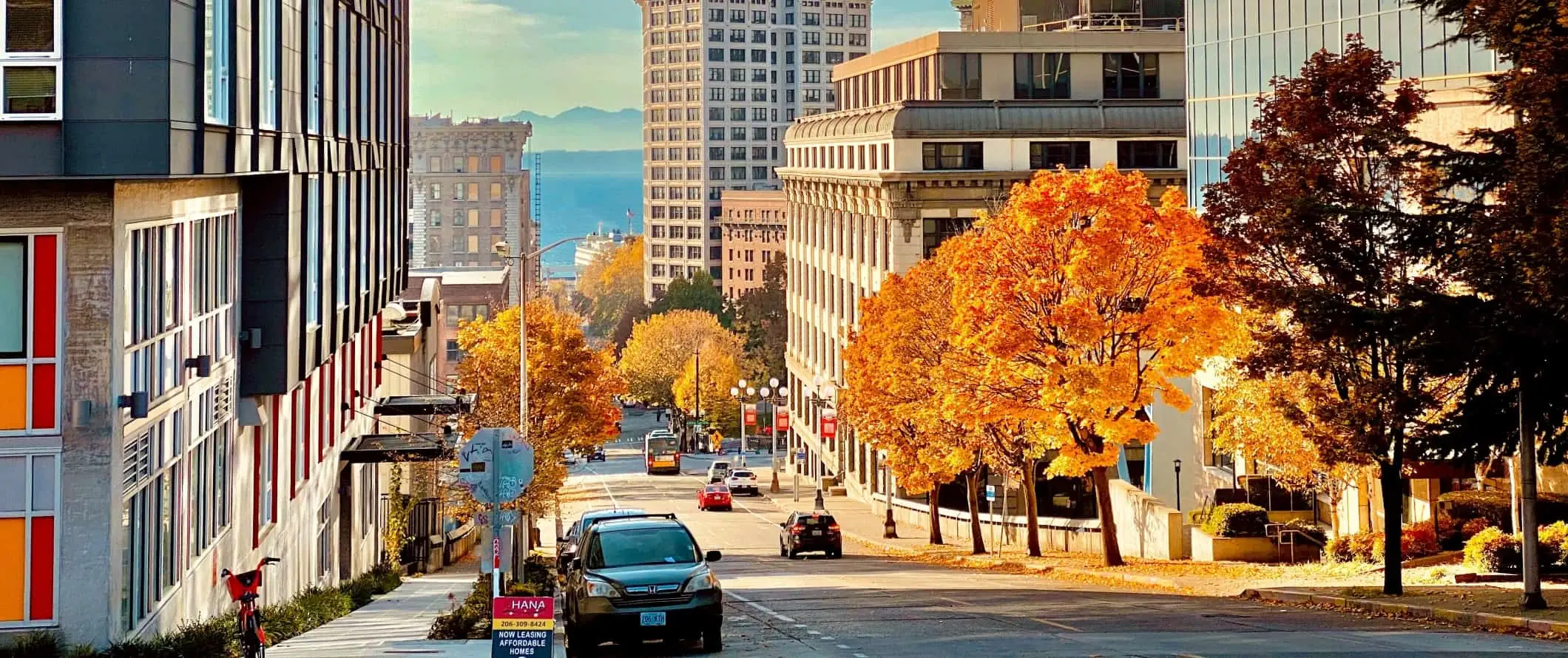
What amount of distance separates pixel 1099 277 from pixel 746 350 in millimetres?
130201

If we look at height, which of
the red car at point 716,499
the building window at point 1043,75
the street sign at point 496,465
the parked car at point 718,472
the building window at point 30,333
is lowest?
the red car at point 716,499

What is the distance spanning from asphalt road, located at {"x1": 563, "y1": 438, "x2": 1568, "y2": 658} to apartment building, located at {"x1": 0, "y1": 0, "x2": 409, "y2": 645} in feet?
21.9

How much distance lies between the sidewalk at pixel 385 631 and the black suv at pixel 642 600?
142 cm

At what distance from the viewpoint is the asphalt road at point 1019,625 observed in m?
21.5

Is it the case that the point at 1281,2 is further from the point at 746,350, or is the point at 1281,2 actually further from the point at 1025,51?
the point at 746,350

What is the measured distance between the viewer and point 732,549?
61.3 meters

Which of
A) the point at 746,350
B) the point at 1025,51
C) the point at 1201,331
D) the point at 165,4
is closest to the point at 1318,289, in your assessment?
the point at 1201,331

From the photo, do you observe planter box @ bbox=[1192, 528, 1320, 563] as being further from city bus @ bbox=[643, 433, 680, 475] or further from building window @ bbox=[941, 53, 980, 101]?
city bus @ bbox=[643, 433, 680, 475]

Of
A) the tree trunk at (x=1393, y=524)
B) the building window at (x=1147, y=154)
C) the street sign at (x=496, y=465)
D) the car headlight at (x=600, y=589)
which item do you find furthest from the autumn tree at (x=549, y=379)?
the street sign at (x=496, y=465)

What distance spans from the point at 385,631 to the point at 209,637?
207 inches

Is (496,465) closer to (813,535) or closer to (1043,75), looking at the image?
(813,535)

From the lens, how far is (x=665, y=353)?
509 ft

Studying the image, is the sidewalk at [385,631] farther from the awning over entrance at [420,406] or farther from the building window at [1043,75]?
the building window at [1043,75]

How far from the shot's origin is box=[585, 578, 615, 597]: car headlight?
21.9 meters
